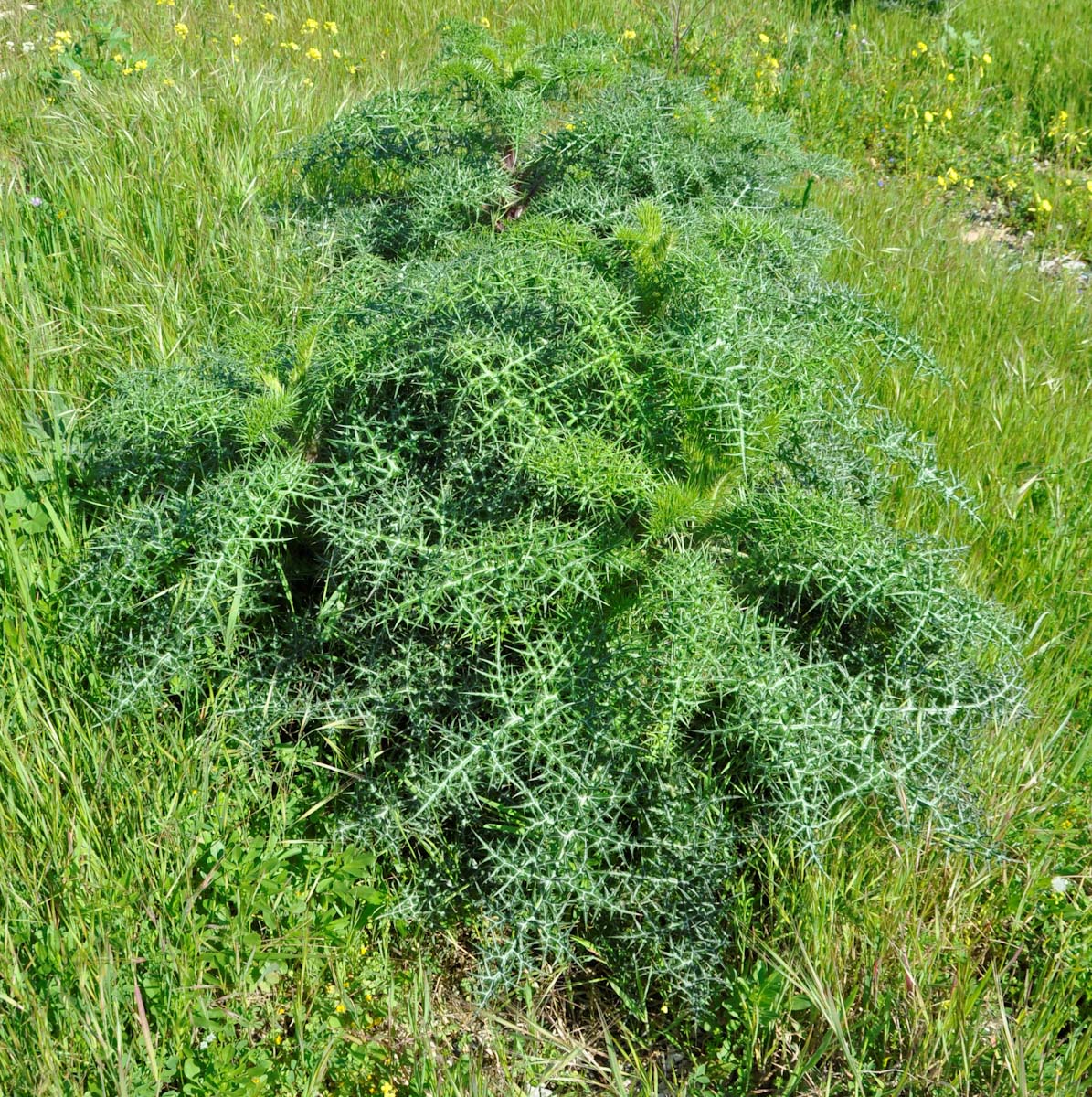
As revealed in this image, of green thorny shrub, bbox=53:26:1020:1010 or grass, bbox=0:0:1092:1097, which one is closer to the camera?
grass, bbox=0:0:1092:1097

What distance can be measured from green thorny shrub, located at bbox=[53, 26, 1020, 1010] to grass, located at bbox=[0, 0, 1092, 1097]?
0.11m

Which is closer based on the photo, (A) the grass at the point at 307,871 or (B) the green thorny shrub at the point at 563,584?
(A) the grass at the point at 307,871

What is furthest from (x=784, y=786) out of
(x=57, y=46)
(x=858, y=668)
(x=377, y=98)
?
(x=57, y=46)

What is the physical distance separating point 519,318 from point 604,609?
67 cm

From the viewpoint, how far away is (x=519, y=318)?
7.91 feet

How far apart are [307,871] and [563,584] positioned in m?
0.81

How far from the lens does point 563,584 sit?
217 centimetres

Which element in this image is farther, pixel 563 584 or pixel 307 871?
pixel 307 871

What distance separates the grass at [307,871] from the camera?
197 cm

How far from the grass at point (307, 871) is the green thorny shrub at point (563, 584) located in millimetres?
112

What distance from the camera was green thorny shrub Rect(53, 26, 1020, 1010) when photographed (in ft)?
7.19

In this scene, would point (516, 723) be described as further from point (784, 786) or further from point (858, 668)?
point (858, 668)

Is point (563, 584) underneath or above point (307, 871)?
above

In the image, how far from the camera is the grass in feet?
6.45
